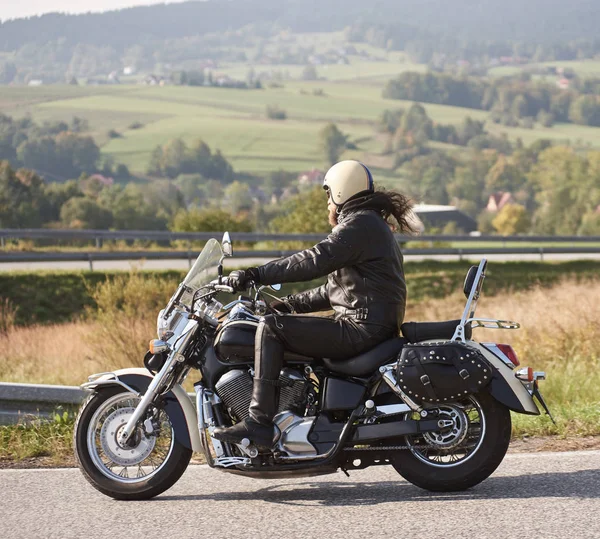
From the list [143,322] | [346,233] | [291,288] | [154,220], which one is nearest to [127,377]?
[346,233]

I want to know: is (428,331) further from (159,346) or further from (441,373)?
(159,346)

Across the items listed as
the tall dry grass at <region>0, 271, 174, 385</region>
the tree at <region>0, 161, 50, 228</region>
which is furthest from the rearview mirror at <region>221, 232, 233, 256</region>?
the tree at <region>0, 161, 50, 228</region>

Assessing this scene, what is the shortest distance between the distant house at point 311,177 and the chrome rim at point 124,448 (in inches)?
5409

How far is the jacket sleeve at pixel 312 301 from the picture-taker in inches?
236

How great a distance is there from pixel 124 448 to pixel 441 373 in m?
1.81

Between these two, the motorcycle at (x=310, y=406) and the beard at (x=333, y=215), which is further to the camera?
the beard at (x=333, y=215)

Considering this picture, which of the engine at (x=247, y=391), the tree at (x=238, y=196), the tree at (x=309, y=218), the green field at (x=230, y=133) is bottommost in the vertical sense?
the tree at (x=238, y=196)

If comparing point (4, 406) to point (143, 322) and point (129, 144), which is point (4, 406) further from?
point (129, 144)

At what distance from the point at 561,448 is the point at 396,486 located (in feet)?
4.61

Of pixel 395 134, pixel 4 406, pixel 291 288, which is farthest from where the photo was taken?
pixel 395 134

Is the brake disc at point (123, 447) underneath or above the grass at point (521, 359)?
above

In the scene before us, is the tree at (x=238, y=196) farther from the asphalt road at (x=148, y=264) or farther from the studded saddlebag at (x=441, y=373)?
the studded saddlebag at (x=441, y=373)

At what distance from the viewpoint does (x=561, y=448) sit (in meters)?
6.53

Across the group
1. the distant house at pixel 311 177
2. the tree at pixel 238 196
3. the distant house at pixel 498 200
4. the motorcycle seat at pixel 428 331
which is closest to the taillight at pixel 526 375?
the motorcycle seat at pixel 428 331
